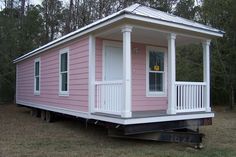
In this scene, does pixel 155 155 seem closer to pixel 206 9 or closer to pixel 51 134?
pixel 51 134

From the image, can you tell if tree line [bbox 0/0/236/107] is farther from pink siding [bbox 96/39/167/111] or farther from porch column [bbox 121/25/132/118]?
porch column [bbox 121/25/132/118]

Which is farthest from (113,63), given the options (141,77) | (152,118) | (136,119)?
(136,119)

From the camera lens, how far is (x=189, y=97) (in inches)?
343

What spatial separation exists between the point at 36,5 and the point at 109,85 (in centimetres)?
2002

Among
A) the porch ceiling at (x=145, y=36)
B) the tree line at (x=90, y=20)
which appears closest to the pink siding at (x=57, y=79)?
the porch ceiling at (x=145, y=36)

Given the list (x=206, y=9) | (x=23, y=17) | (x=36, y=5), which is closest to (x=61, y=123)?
(x=206, y=9)

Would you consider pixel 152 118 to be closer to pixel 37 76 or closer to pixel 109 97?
pixel 109 97

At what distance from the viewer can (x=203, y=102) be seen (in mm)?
9062

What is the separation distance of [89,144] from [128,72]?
213cm

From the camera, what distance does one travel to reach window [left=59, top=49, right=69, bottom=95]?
1056 centimetres

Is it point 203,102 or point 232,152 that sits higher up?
point 203,102

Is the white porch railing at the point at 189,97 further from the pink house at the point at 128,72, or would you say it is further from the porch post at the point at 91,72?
the porch post at the point at 91,72

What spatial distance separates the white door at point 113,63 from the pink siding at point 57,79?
688 millimetres

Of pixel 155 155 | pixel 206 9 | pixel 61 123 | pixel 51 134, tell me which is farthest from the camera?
pixel 206 9
